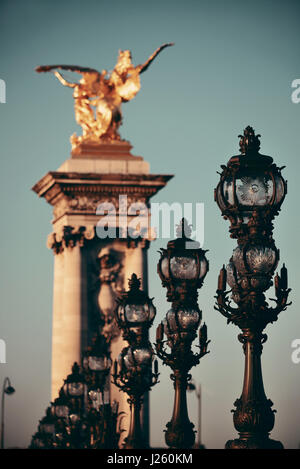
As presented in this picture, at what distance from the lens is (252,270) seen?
25.0m

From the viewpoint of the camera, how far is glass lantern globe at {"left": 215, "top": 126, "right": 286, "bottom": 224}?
2536 centimetres

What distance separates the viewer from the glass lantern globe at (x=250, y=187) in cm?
2536

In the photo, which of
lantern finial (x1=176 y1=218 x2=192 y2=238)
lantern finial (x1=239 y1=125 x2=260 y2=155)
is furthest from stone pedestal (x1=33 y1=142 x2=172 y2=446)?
lantern finial (x1=239 y1=125 x2=260 y2=155)

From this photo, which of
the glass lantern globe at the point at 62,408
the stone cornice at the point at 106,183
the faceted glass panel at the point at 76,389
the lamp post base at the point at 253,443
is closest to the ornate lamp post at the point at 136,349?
the lamp post base at the point at 253,443

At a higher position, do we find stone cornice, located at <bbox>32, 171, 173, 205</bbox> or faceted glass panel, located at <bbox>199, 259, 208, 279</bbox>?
stone cornice, located at <bbox>32, 171, 173, 205</bbox>

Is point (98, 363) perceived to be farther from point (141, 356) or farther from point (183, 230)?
point (183, 230)

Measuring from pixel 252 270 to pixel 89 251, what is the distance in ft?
165

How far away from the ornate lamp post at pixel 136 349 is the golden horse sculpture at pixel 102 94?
41.2 m

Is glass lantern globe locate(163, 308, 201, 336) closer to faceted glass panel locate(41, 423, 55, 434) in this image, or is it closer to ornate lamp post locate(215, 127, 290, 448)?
ornate lamp post locate(215, 127, 290, 448)

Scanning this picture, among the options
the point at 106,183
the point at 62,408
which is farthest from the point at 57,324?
the point at 62,408

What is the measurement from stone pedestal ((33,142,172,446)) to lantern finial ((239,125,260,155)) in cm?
4769

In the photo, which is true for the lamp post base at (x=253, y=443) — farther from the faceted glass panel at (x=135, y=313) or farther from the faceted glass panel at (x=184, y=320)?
the faceted glass panel at (x=135, y=313)
